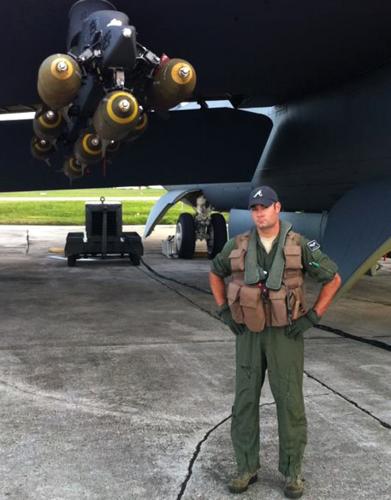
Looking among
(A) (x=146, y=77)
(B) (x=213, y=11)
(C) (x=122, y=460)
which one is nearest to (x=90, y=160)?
(A) (x=146, y=77)

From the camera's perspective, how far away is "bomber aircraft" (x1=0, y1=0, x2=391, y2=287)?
6.33 metres

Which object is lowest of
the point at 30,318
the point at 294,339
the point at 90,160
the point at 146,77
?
the point at 30,318

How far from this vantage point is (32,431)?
4.39m

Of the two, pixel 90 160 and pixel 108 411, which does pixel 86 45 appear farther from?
pixel 108 411

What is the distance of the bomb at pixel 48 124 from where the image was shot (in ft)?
25.9

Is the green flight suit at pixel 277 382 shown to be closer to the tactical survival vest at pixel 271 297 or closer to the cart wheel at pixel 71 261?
the tactical survival vest at pixel 271 297

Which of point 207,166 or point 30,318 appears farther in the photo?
point 207,166

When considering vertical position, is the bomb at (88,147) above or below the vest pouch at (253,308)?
above

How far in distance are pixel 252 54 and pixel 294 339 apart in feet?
18.0

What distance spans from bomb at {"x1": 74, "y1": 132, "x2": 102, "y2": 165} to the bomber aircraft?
1 centimetres

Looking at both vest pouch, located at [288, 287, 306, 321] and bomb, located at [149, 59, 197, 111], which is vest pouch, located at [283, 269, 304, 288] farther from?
bomb, located at [149, 59, 197, 111]

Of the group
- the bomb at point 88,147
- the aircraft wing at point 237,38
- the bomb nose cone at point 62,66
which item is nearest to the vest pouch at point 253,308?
the bomb nose cone at point 62,66

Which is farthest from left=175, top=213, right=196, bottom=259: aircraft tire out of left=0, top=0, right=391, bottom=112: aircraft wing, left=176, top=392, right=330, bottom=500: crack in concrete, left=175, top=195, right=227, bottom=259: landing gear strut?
left=176, top=392, right=330, bottom=500: crack in concrete

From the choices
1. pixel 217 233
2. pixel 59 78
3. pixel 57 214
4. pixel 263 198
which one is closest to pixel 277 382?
pixel 263 198
